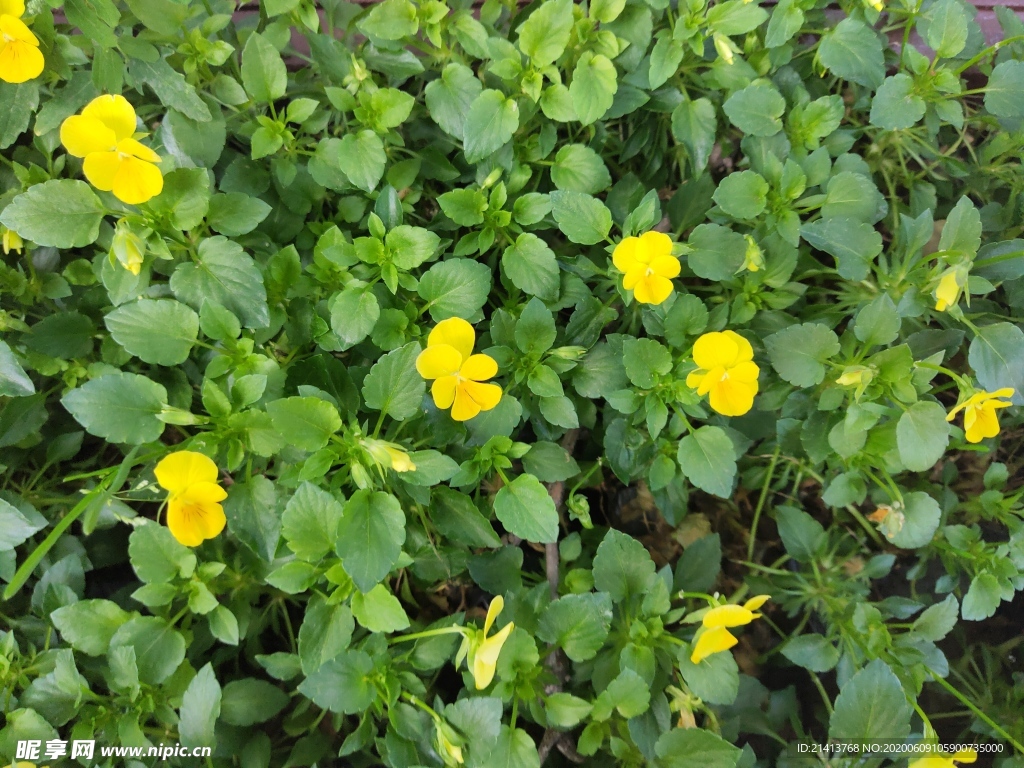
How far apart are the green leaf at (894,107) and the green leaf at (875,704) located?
114 cm

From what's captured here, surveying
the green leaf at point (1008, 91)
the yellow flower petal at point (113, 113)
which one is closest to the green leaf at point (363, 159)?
the yellow flower petal at point (113, 113)

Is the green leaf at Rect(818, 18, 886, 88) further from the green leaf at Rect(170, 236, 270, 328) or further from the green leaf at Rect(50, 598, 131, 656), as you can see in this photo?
the green leaf at Rect(50, 598, 131, 656)

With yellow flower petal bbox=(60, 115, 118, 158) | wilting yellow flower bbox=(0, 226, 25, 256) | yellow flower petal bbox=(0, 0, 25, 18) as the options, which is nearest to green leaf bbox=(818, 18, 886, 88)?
yellow flower petal bbox=(60, 115, 118, 158)

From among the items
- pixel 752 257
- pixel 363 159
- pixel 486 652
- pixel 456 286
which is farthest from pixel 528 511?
pixel 363 159

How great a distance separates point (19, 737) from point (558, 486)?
3.97 ft

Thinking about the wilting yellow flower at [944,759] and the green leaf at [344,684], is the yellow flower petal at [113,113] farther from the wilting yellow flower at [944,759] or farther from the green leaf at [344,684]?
the wilting yellow flower at [944,759]

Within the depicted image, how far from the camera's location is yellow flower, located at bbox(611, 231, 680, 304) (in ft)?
3.87

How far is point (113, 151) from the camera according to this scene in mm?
1105

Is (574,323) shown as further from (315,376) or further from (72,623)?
(72,623)

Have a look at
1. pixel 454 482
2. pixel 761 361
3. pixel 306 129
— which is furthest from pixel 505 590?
pixel 306 129

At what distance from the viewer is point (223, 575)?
142 centimetres

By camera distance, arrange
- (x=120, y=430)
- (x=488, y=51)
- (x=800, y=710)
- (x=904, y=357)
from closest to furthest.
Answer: (x=120, y=430) → (x=904, y=357) → (x=488, y=51) → (x=800, y=710)

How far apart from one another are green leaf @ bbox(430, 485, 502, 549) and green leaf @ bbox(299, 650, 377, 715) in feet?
0.96

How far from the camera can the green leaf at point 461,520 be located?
1333 mm
